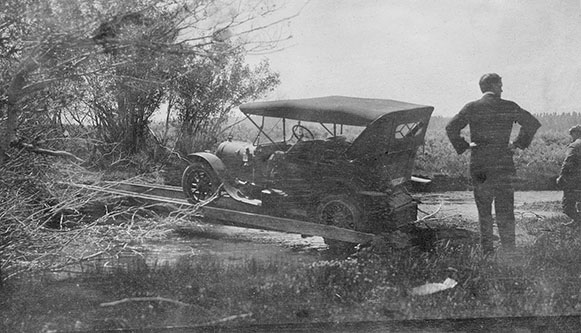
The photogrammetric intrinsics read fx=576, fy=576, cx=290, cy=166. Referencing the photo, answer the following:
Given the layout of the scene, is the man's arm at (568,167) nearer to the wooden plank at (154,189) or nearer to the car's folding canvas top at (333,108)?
the car's folding canvas top at (333,108)

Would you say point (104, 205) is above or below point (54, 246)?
above

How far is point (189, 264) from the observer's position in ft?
10.9

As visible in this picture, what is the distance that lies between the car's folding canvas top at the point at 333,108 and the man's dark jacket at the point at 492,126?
22 centimetres

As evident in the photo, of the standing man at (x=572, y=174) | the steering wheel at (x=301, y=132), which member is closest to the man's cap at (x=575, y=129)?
the standing man at (x=572, y=174)

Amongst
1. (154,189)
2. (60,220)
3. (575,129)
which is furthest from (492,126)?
(60,220)

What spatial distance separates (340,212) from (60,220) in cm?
159

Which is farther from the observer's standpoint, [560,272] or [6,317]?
[560,272]

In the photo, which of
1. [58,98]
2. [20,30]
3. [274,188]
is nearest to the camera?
[20,30]

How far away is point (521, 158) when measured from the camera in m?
3.44

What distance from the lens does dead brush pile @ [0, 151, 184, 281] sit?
3.24 m

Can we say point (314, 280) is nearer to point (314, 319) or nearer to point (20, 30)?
point (314, 319)

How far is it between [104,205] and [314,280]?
1.29 m

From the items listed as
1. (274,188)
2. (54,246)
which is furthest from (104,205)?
(274,188)

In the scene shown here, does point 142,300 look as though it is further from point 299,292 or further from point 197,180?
point 299,292
